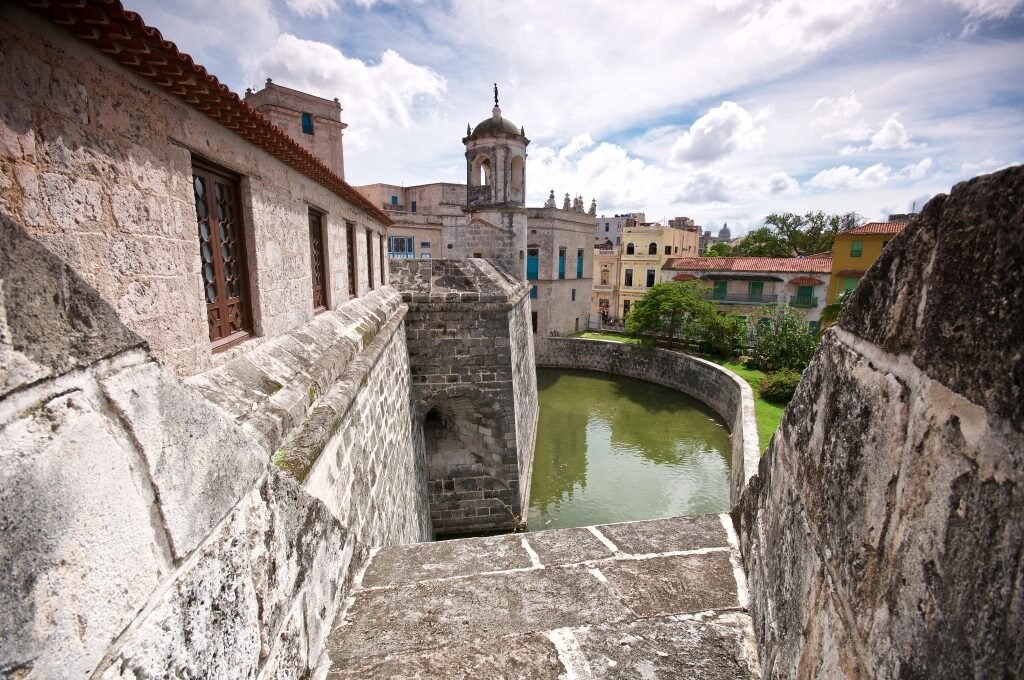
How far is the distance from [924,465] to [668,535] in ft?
6.85

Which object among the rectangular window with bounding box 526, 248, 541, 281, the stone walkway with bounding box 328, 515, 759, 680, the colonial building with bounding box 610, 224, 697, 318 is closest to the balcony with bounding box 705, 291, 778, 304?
the colonial building with bounding box 610, 224, 697, 318

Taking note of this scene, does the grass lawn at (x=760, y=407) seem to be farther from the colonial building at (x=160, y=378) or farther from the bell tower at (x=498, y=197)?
the bell tower at (x=498, y=197)

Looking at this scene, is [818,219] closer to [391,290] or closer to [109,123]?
[391,290]

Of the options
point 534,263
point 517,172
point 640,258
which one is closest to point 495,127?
point 517,172

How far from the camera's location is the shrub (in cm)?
1360

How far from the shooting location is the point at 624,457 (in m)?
13.3

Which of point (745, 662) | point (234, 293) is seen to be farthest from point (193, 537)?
point (234, 293)

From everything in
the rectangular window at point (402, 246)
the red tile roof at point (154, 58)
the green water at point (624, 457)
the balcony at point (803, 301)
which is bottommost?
the green water at point (624, 457)

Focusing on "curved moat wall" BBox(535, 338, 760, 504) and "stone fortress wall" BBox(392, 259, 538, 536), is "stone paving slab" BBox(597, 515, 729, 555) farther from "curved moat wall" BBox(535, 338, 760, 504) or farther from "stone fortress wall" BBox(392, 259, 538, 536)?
"curved moat wall" BBox(535, 338, 760, 504)

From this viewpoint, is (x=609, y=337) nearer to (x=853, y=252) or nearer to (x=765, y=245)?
(x=853, y=252)

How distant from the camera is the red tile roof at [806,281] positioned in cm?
2319

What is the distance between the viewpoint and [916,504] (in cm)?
100

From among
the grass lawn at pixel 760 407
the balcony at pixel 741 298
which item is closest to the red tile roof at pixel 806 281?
the balcony at pixel 741 298

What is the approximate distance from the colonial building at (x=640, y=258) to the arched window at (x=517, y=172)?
1619cm
